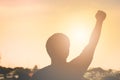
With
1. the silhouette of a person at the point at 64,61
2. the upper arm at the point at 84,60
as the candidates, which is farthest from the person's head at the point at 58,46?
the upper arm at the point at 84,60

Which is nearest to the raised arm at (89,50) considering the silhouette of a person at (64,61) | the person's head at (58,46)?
the silhouette of a person at (64,61)

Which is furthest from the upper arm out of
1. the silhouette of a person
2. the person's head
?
the person's head

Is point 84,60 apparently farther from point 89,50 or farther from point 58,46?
point 58,46

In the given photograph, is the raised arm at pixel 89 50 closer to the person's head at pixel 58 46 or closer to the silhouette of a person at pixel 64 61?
the silhouette of a person at pixel 64 61

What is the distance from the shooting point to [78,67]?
241 inches

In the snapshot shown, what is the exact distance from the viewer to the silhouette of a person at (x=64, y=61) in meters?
6.10

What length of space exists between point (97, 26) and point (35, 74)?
3.72 ft

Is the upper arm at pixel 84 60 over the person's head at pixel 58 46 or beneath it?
beneath

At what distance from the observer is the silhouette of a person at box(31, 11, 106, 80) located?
610 centimetres

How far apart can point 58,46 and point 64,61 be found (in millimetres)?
236

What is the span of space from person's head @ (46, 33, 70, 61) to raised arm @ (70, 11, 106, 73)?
0.18 m

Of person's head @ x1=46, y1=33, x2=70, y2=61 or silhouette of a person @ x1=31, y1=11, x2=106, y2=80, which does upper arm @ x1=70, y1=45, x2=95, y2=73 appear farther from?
person's head @ x1=46, y1=33, x2=70, y2=61

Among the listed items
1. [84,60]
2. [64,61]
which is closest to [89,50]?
[84,60]

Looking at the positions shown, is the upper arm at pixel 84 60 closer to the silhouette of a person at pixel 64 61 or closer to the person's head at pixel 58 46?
the silhouette of a person at pixel 64 61
